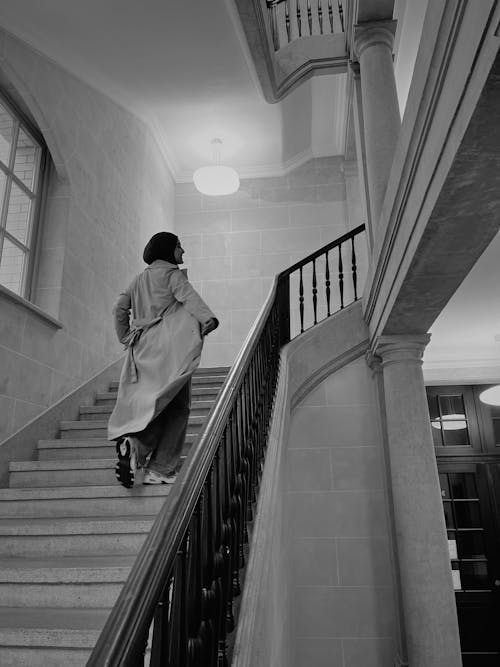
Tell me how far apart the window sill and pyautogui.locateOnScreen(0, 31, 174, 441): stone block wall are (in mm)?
16

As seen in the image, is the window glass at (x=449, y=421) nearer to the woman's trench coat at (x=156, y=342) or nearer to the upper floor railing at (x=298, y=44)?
the upper floor railing at (x=298, y=44)

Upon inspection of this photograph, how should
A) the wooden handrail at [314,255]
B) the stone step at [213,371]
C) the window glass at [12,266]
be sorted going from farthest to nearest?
the stone step at [213,371], the wooden handrail at [314,255], the window glass at [12,266]

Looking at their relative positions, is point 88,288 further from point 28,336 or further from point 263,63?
point 263,63

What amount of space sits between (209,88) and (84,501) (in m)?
5.15

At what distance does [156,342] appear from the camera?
10.8 ft

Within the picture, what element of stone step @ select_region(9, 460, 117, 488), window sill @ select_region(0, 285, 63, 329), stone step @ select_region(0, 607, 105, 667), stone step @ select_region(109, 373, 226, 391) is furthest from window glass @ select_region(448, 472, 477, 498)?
stone step @ select_region(0, 607, 105, 667)

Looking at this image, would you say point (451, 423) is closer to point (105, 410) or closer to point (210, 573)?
point (105, 410)

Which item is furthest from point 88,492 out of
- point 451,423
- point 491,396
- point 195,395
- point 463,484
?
point 451,423

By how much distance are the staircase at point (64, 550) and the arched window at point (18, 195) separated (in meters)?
1.73

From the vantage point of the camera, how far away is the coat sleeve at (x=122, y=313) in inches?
141

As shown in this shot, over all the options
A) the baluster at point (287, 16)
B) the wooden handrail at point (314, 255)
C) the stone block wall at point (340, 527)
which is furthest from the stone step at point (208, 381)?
the baluster at point (287, 16)

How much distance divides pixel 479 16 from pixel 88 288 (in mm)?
4382

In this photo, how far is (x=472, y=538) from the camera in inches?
306

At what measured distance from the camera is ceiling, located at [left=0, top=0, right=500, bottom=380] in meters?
4.99
